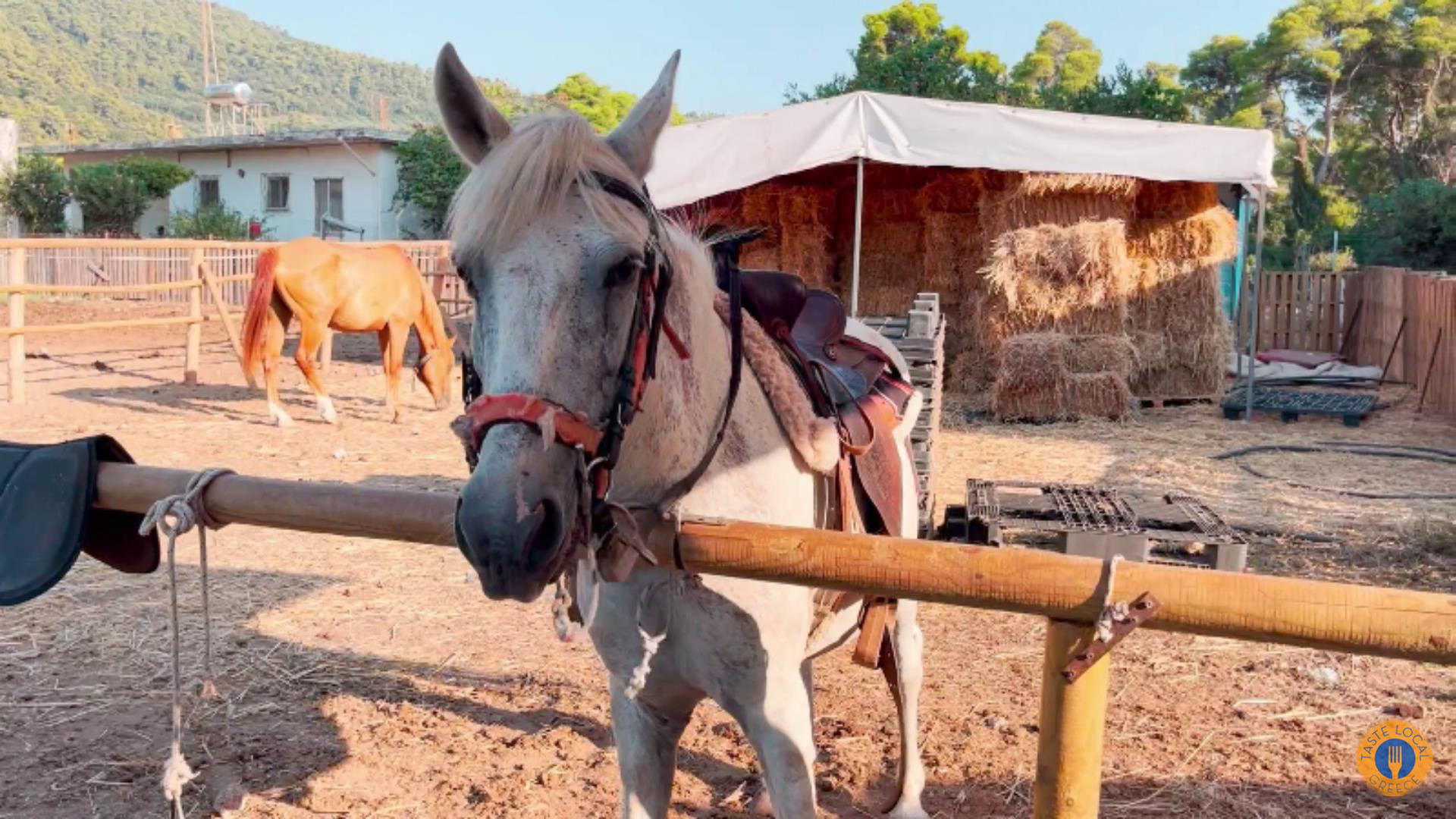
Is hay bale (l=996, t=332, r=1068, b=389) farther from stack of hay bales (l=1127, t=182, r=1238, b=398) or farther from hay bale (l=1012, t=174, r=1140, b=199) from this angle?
hay bale (l=1012, t=174, r=1140, b=199)

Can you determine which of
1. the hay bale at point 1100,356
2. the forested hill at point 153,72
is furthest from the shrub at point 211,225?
the forested hill at point 153,72

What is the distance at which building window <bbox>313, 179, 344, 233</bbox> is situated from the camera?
93.7 ft

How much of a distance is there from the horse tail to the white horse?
897 centimetres

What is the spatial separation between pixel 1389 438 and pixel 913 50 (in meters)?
23.4

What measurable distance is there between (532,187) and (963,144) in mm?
9662

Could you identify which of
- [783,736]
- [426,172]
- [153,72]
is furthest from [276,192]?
[153,72]

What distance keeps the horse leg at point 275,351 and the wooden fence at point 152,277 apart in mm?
511

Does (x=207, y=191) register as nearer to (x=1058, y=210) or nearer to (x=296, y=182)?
(x=296, y=182)

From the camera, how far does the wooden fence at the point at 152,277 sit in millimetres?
10625

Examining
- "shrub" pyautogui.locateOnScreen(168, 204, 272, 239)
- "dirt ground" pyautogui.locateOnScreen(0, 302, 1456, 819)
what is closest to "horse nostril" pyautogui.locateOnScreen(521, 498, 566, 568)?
"dirt ground" pyautogui.locateOnScreen(0, 302, 1456, 819)

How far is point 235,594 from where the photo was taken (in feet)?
17.4

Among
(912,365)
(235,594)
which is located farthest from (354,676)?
(912,365)

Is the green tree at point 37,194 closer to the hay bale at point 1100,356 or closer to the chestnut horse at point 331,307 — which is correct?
the chestnut horse at point 331,307

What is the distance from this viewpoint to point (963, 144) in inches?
413
